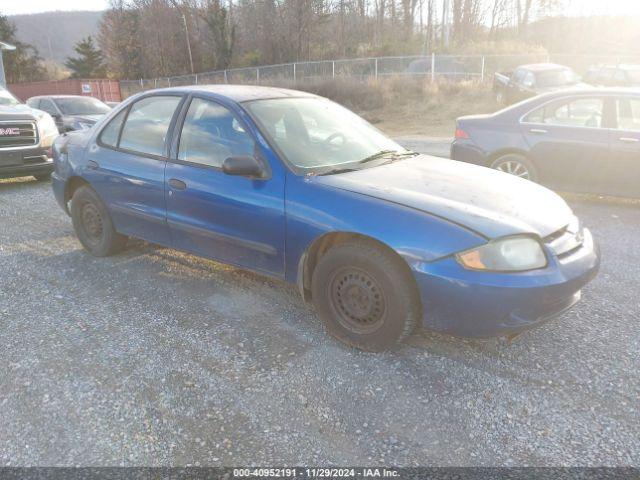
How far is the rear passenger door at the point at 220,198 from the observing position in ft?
11.2

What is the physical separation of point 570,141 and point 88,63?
60.0 m

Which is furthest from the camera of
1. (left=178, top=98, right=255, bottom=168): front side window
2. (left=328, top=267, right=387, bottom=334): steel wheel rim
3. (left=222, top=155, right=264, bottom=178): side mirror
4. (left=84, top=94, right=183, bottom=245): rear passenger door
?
(left=84, top=94, right=183, bottom=245): rear passenger door

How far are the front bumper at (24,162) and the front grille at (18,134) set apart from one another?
0.12m

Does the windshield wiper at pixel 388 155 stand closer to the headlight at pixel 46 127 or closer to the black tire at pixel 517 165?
the black tire at pixel 517 165

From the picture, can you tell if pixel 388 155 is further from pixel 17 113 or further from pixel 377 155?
pixel 17 113

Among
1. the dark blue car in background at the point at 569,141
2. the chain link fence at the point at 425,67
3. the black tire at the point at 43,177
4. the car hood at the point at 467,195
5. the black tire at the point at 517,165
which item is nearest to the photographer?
the car hood at the point at 467,195

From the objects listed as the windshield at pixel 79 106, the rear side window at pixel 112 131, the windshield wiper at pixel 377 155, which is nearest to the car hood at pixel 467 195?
the windshield wiper at pixel 377 155

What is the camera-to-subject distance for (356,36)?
45.7 metres

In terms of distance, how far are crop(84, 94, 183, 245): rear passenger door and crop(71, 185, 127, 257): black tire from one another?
0.44ft

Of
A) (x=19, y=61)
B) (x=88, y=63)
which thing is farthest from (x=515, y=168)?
(x=88, y=63)

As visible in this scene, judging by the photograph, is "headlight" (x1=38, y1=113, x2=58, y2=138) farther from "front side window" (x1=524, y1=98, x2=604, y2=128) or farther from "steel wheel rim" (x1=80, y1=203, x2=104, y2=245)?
"front side window" (x1=524, y1=98, x2=604, y2=128)

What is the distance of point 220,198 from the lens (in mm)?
3586

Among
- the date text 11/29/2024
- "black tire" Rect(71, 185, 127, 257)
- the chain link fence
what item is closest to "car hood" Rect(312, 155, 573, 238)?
the date text 11/29/2024

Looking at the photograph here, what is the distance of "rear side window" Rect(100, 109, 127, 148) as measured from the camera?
4477 millimetres
